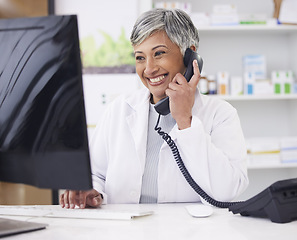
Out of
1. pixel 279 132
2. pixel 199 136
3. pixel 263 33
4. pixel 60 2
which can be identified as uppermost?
pixel 60 2

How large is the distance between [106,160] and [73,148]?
93 cm

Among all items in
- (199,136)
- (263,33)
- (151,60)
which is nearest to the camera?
(199,136)

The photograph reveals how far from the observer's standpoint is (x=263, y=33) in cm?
354

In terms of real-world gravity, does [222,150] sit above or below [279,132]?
above

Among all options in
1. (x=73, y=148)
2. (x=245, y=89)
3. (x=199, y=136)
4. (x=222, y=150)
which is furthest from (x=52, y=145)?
(x=245, y=89)

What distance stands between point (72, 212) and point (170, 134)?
526mm

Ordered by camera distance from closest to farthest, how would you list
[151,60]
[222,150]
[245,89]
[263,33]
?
1. [222,150]
2. [151,60]
3. [245,89]
4. [263,33]

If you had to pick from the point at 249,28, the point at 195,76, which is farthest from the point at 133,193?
the point at 249,28

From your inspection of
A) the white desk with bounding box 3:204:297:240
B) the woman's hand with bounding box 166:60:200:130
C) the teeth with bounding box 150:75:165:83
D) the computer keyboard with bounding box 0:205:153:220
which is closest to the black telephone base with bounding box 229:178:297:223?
the white desk with bounding box 3:204:297:240

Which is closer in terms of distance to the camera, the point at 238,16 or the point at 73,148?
the point at 73,148

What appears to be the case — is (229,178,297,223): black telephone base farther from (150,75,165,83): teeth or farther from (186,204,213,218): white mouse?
(150,75,165,83): teeth

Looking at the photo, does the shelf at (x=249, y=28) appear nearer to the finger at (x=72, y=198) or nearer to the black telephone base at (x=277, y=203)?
the finger at (x=72, y=198)

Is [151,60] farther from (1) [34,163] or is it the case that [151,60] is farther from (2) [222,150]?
(1) [34,163]

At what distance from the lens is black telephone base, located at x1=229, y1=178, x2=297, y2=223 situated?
3.43 ft
